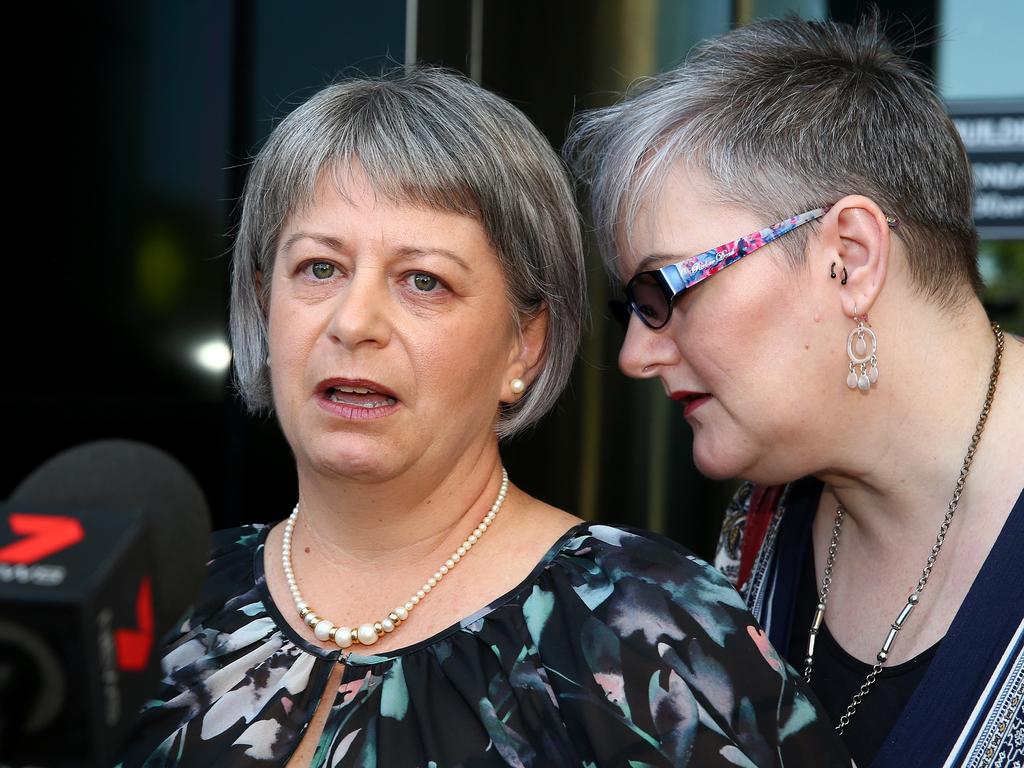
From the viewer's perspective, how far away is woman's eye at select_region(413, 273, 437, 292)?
74.1 inches

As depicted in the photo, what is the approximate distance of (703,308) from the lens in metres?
Answer: 2.01

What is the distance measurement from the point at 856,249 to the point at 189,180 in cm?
219

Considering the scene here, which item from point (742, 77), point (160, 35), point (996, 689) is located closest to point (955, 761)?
point (996, 689)

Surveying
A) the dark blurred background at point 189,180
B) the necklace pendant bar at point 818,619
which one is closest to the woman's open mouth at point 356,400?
the necklace pendant bar at point 818,619

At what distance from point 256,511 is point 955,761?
2281 mm

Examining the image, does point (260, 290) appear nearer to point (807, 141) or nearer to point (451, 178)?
point (451, 178)

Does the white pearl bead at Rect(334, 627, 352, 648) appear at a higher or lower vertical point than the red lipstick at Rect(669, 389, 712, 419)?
lower

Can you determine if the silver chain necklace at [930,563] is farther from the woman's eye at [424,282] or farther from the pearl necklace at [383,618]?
the woman's eye at [424,282]

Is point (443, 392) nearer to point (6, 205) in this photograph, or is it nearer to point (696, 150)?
point (696, 150)

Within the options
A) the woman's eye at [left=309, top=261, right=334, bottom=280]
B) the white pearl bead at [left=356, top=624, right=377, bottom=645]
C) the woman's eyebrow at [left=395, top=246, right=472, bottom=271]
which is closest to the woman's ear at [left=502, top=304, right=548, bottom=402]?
the woman's eyebrow at [left=395, top=246, right=472, bottom=271]

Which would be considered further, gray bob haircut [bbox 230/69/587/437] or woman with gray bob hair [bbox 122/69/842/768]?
gray bob haircut [bbox 230/69/587/437]

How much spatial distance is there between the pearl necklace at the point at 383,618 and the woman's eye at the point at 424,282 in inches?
15.9

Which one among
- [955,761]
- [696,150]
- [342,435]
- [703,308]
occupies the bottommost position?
[955,761]

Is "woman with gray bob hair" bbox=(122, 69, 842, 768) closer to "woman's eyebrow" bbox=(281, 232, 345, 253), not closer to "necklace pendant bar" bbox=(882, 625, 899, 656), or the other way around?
"woman's eyebrow" bbox=(281, 232, 345, 253)
